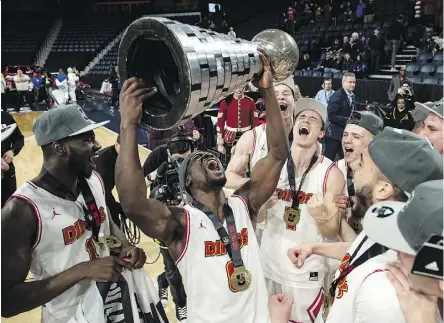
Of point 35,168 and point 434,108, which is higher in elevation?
point 434,108

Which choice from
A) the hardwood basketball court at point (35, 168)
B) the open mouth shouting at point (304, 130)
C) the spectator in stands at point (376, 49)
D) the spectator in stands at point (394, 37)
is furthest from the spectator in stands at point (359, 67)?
the open mouth shouting at point (304, 130)

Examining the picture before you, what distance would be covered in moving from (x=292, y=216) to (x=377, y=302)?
1.42 metres

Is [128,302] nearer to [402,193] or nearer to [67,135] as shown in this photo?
[67,135]

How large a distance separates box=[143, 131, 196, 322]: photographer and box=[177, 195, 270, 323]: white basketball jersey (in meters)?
1.27

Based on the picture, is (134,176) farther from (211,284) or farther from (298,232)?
(298,232)

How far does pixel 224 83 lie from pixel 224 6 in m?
26.7

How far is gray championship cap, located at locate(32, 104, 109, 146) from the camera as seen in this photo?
7.08ft

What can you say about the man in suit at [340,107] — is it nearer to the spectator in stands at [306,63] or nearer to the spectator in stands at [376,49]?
the spectator in stands at [376,49]

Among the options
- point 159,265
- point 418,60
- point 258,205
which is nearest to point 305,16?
point 418,60

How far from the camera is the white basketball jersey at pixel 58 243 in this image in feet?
6.61

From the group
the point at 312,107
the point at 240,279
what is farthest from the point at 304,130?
the point at 240,279

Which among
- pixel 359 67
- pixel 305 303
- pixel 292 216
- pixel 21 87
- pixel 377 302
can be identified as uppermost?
pixel 377 302

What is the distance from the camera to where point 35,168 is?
8445 millimetres

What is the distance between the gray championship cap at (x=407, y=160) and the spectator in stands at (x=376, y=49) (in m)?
11.9
